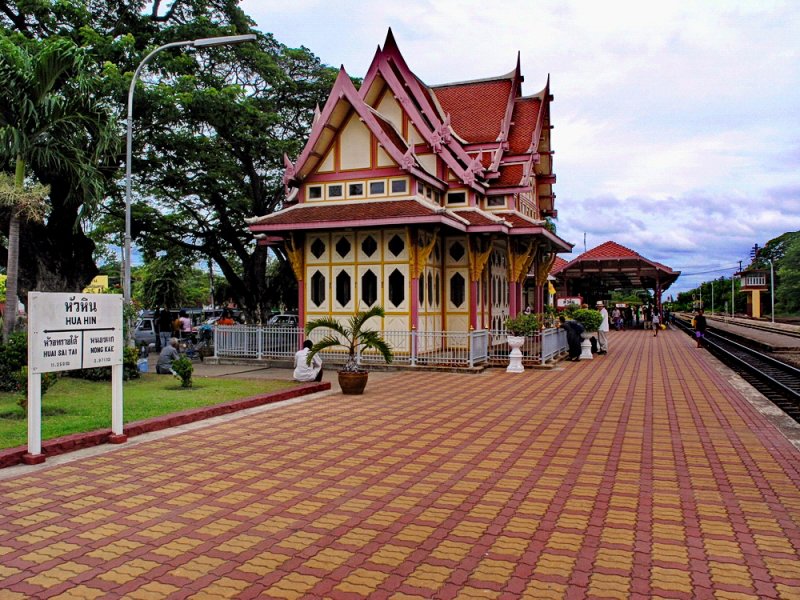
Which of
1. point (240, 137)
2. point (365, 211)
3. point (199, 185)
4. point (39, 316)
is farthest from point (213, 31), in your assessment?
point (39, 316)

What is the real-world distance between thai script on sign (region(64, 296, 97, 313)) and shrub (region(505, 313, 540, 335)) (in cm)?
1190

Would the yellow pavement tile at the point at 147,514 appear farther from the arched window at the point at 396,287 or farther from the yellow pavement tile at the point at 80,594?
the arched window at the point at 396,287

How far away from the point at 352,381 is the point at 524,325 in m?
6.59

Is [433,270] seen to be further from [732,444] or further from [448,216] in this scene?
[732,444]

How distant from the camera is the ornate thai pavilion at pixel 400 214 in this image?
18.4 metres

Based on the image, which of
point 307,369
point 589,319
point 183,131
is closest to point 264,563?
point 307,369

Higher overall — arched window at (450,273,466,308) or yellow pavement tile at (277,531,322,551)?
arched window at (450,273,466,308)

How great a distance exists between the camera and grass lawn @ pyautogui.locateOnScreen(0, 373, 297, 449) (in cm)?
842

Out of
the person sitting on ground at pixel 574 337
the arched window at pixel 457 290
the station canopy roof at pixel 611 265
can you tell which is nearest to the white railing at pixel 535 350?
the person sitting on ground at pixel 574 337

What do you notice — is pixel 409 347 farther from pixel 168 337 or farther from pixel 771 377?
pixel 771 377

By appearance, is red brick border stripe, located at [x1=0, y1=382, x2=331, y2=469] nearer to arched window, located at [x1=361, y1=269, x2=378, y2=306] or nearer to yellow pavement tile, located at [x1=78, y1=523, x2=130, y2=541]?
yellow pavement tile, located at [x1=78, y1=523, x2=130, y2=541]

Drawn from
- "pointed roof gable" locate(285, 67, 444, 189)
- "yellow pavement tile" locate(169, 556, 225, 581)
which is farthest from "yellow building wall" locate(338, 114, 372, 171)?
"yellow pavement tile" locate(169, 556, 225, 581)

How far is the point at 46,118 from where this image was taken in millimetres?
12203

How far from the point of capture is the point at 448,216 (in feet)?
57.9
